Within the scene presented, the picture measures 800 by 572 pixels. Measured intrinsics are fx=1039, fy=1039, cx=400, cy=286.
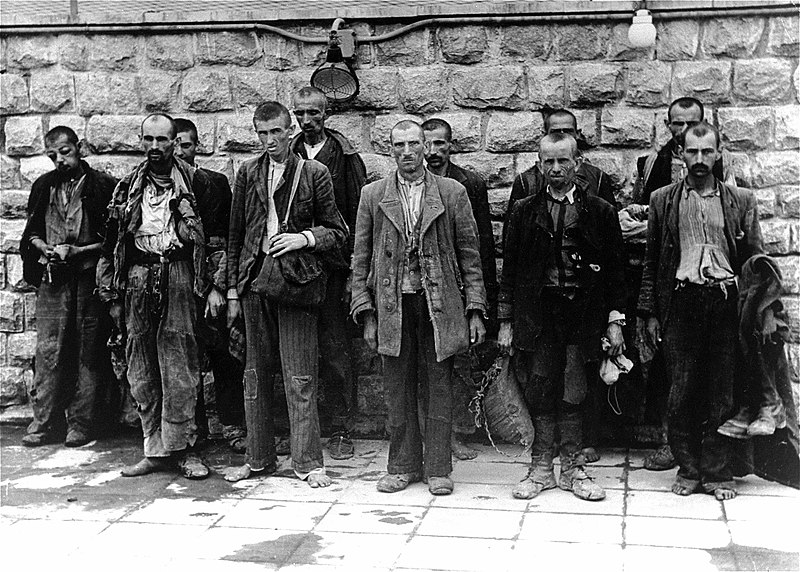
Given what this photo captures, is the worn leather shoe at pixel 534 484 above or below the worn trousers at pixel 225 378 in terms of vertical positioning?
below

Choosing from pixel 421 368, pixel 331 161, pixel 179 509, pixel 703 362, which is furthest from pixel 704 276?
pixel 179 509

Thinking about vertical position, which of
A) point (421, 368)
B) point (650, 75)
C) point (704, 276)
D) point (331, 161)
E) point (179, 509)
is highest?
point (650, 75)

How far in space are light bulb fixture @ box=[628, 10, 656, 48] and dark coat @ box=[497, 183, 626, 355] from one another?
152cm

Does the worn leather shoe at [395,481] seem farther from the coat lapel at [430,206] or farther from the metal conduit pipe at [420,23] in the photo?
the metal conduit pipe at [420,23]

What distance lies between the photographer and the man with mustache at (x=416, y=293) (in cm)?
612

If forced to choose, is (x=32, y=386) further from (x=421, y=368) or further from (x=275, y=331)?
(x=421, y=368)

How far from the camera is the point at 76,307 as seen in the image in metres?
7.52

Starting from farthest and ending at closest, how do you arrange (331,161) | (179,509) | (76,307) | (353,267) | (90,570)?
(76,307)
(331,161)
(353,267)
(179,509)
(90,570)

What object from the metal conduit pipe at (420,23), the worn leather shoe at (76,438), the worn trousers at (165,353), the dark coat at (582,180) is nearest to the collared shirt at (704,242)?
the dark coat at (582,180)

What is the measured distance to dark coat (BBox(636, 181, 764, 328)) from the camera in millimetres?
6012

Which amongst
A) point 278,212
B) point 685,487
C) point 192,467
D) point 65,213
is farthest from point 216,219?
point 685,487

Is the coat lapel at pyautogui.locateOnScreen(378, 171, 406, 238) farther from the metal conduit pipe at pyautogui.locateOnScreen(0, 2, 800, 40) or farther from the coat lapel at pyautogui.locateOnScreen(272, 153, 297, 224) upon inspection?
the metal conduit pipe at pyautogui.locateOnScreen(0, 2, 800, 40)

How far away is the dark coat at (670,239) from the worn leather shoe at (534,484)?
112cm

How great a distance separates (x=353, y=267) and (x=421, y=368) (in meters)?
0.74
